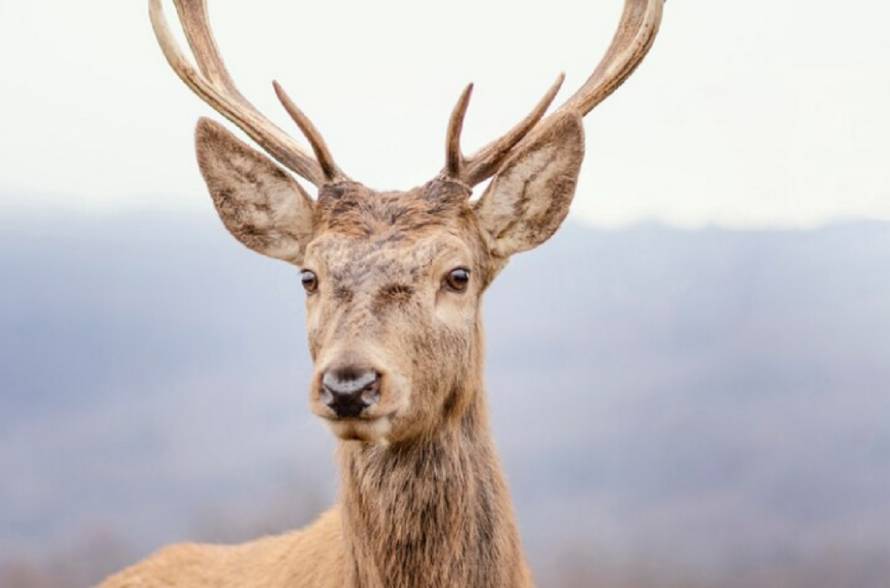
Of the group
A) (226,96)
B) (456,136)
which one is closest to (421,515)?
(456,136)

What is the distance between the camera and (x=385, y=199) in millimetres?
5332

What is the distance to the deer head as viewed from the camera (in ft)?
15.1

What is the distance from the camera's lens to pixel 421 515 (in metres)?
5.10

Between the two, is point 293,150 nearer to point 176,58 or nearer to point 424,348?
point 176,58

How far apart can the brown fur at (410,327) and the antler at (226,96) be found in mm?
236

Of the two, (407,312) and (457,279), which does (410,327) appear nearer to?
(407,312)

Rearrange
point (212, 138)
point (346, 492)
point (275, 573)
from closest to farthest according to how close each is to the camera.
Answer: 1. point (346, 492)
2. point (212, 138)
3. point (275, 573)

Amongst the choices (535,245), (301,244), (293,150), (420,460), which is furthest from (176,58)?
(420,460)

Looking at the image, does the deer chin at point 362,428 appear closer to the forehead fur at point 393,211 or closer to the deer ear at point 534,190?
the forehead fur at point 393,211

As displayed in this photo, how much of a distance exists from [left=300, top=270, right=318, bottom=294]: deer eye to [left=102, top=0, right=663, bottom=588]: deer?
10mm

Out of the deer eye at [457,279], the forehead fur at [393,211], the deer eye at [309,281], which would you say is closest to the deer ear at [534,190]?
the forehead fur at [393,211]

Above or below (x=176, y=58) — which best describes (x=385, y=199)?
below

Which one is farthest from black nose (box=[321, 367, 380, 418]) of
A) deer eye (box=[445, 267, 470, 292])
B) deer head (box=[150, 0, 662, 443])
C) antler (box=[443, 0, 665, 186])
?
antler (box=[443, 0, 665, 186])

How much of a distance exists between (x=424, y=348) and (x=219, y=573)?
2.90 metres
